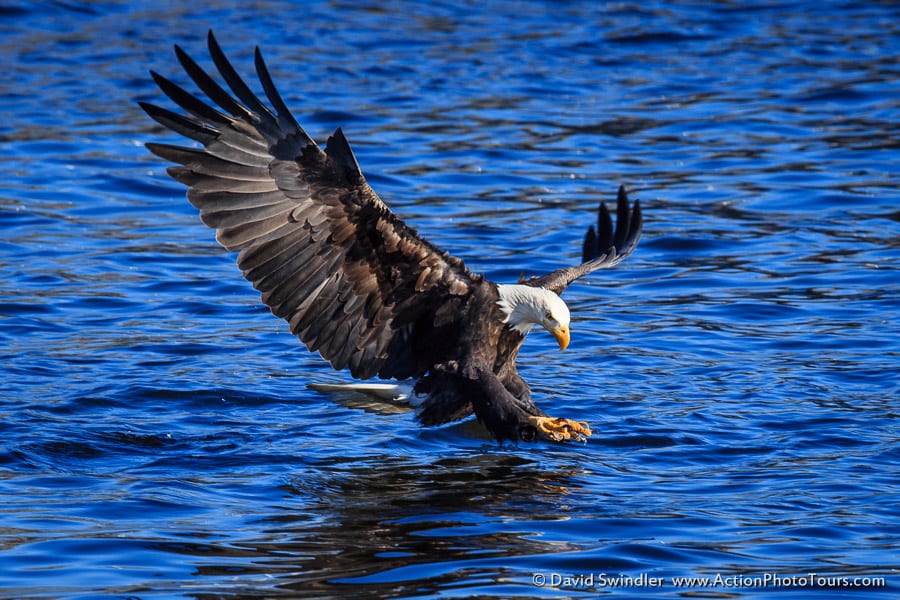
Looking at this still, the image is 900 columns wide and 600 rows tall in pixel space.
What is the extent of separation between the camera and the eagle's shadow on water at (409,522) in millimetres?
4465

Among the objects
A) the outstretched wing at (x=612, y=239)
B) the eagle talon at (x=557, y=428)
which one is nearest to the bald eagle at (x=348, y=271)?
the eagle talon at (x=557, y=428)

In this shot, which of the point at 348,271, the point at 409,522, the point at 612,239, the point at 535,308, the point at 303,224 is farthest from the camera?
the point at 612,239

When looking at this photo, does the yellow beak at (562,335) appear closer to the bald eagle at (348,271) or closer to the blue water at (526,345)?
the bald eagle at (348,271)

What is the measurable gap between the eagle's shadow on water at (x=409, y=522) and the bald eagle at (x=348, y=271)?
0.29 m

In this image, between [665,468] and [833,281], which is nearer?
[665,468]

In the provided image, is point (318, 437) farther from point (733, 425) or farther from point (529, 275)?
point (529, 275)

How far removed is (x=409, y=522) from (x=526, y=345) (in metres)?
2.90

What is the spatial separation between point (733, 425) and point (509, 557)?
1.88 m

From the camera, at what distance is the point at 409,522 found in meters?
5.05

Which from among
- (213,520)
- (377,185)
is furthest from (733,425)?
(377,185)

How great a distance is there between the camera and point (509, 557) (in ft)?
15.2

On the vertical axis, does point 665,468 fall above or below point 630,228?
below

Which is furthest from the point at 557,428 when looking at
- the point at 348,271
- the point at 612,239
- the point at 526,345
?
the point at 526,345

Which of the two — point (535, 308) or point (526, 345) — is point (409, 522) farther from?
point (526, 345)
